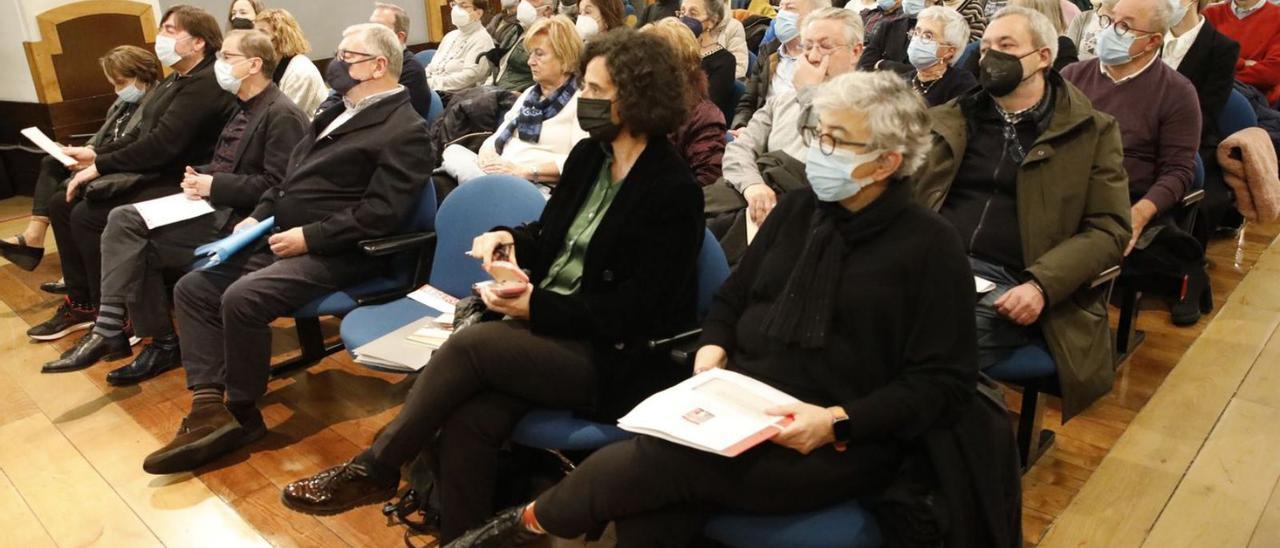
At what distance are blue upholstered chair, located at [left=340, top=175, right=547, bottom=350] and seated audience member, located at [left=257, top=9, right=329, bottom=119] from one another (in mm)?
2148

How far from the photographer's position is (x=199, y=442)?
2695 millimetres

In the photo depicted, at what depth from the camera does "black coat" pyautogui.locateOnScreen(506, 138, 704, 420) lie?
2.02 m

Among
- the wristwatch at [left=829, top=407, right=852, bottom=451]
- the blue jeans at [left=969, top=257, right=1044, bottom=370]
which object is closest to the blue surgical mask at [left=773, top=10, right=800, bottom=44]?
the blue jeans at [left=969, top=257, right=1044, bottom=370]

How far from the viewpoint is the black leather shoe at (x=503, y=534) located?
189cm

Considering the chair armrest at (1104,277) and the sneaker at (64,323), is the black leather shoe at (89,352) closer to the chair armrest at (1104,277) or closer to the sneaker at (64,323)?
the sneaker at (64,323)

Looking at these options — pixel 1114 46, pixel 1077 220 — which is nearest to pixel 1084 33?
pixel 1114 46

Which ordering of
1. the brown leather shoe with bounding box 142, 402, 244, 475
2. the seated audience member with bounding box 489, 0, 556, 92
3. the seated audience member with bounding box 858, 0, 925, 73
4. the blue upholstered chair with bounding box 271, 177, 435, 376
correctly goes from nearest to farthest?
the brown leather shoe with bounding box 142, 402, 244, 475, the blue upholstered chair with bounding box 271, 177, 435, 376, the seated audience member with bounding box 858, 0, 925, 73, the seated audience member with bounding box 489, 0, 556, 92

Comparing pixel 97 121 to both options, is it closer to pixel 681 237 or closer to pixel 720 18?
pixel 720 18

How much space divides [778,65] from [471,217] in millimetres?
1731

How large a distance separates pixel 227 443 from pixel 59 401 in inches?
35.5

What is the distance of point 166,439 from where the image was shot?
292 centimetres

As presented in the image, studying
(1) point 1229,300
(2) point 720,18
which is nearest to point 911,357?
(1) point 1229,300

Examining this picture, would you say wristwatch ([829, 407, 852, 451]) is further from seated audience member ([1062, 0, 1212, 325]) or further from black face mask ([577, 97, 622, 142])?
seated audience member ([1062, 0, 1212, 325])

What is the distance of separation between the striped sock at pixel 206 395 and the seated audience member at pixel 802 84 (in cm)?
170
